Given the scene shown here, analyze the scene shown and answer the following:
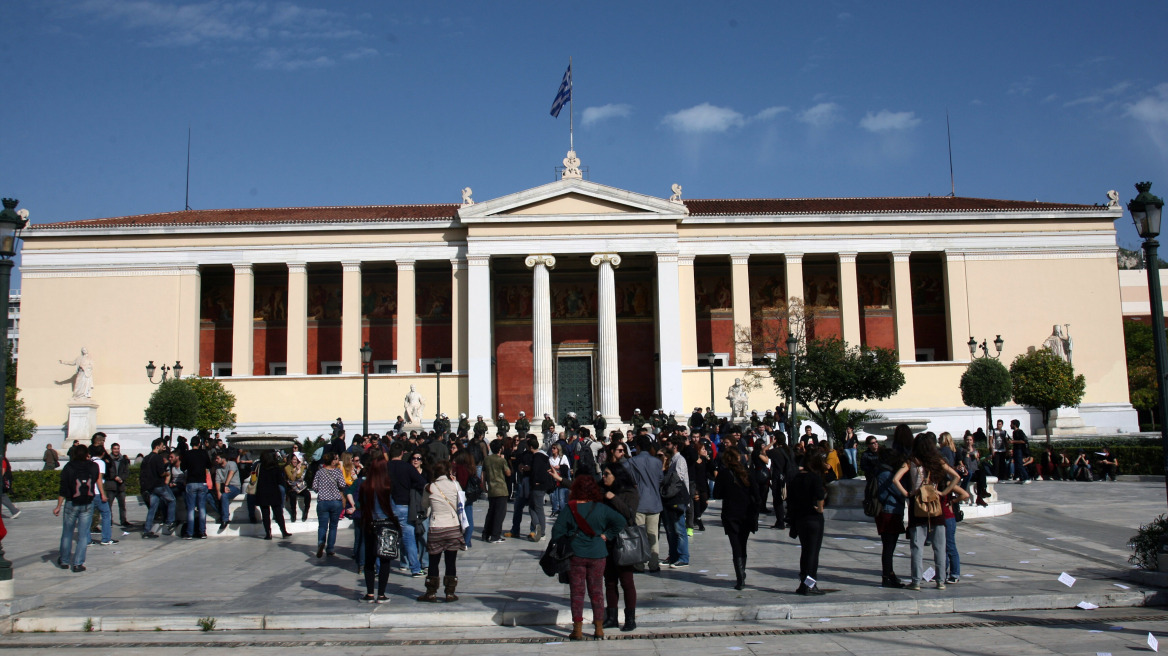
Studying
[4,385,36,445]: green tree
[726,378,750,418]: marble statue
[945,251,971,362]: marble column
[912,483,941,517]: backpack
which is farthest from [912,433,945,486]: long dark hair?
[4,385,36,445]: green tree

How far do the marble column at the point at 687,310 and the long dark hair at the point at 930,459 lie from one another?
90.4 feet

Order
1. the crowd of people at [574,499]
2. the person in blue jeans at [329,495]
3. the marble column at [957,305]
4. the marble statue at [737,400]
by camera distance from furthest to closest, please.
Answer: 1. the marble column at [957,305]
2. the marble statue at [737,400]
3. the person in blue jeans at [329,495]
4. the crowd of people at [574,499]

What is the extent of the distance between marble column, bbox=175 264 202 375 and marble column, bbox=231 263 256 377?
1458 millimetres

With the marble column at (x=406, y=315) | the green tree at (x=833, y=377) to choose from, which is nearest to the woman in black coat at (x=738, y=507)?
the green tree at (x=833, y=377)

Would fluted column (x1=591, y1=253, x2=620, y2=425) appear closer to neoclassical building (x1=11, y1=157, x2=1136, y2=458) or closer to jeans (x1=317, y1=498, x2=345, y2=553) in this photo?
neoclassical building (x1=11, y1=157, x2=1136, y2=458)

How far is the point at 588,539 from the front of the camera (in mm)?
7973

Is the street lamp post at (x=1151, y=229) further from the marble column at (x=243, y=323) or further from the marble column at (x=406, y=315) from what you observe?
the marble column at (x=243, y=323)

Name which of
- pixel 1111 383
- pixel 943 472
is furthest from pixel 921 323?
pixel 943 472

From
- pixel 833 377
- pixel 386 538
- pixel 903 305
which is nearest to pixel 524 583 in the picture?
pixel 386 538

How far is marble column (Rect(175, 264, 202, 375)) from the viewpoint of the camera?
3691cm

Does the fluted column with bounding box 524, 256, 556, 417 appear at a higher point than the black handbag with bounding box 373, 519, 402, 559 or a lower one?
higher

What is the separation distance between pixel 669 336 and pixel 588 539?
92.9 ft

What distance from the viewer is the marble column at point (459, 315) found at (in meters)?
37.3

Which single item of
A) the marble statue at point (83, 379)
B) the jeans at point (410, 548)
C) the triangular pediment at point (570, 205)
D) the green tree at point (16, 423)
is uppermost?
the triangular pediment at point (570, 205)
